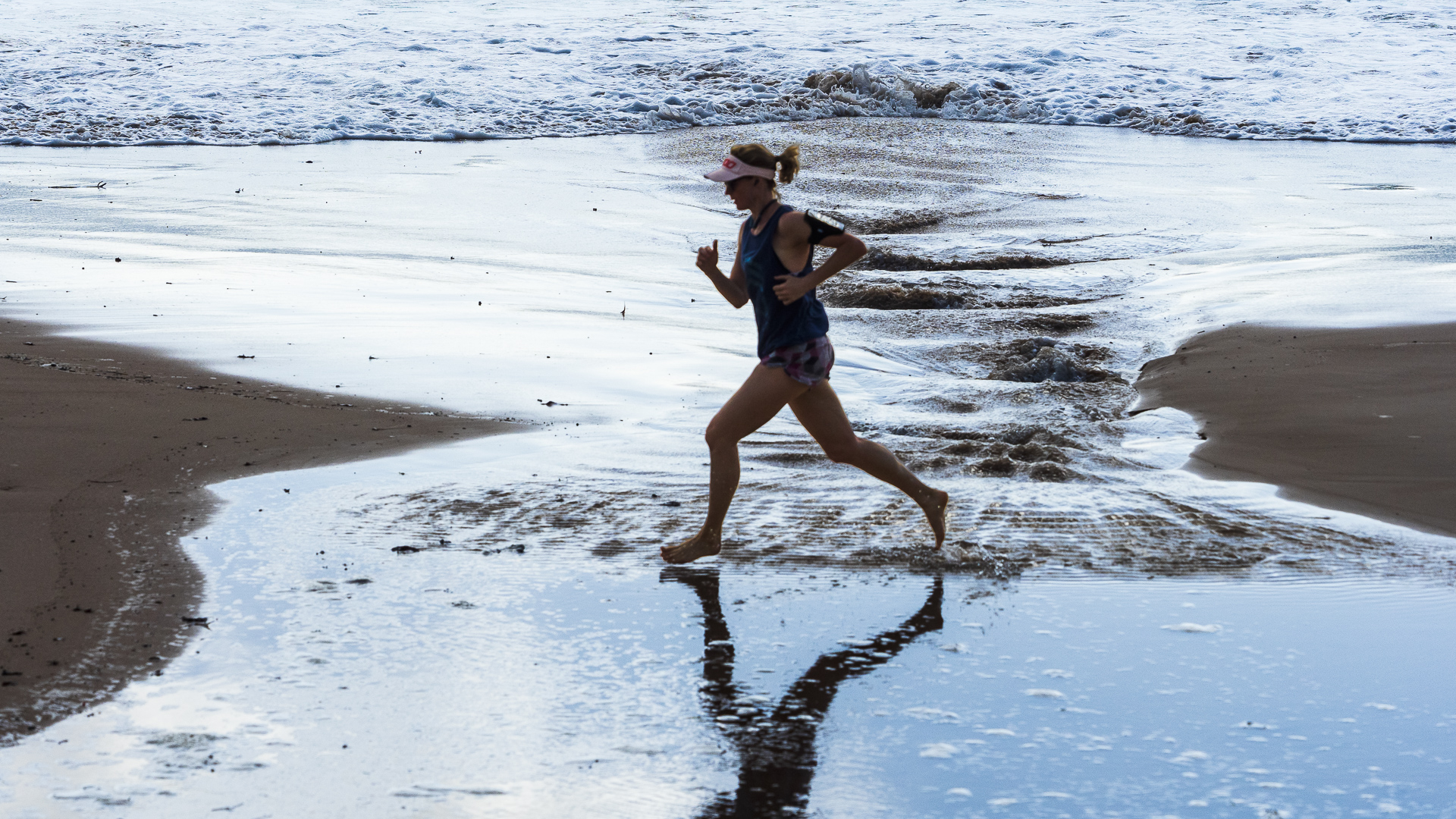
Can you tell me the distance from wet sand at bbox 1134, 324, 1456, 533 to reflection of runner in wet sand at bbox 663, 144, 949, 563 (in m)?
2.08

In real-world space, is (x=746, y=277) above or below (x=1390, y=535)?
above

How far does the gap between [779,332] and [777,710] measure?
4.99 feet

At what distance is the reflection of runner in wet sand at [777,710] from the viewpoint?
3.38 m

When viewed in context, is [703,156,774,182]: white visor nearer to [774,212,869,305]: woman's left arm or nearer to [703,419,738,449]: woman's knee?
[774,212,869,305]: woman's left arm

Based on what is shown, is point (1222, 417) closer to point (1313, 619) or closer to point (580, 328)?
point (1313, 619)

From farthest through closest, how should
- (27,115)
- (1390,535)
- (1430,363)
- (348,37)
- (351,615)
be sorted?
(348,37)
(27,115)
(1430,363)
(1390,535)
(351,615)

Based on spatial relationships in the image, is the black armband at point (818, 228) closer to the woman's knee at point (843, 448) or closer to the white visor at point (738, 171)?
the white visor at point (738, 171)

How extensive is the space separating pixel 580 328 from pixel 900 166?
9501 millimetres

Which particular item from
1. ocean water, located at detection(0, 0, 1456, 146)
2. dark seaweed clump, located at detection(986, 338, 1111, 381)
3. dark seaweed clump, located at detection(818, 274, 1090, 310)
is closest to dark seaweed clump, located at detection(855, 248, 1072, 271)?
dark seaweed clump, located at detection(818, 274, 1090, 310)

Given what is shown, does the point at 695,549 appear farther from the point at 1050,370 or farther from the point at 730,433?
the point at 1050,370

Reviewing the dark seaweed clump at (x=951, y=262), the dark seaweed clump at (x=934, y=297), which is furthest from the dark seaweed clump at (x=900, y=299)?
the dark seaweed clump at (x=951, y=262)

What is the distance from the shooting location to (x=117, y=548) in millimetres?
5055

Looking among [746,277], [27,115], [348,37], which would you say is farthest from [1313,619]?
[348,37]

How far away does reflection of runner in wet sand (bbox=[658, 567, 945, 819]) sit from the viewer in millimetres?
3379
